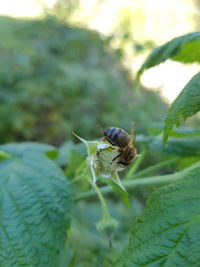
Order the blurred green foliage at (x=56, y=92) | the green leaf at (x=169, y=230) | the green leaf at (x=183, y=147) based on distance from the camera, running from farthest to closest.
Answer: the blurred green foliage at (x=56, y=92), the green leaf at (x=183, y=147), the green leaf at (x=169, y=230)

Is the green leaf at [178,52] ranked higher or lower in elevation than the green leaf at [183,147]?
higher

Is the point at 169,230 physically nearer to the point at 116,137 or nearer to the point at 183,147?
the point at 116,137

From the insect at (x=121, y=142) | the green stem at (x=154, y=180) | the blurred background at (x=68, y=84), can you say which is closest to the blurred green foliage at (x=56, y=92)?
the blurred background at (x=68, y=84)

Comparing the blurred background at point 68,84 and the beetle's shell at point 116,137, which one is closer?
the beetle's shell at point 116,137

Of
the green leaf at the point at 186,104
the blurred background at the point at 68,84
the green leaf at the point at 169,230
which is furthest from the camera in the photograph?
the blurred background at the point at 68,84

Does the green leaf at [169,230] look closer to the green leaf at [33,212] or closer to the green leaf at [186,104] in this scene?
the green leaf at [186,104]

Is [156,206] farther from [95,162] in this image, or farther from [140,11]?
[140,11]
